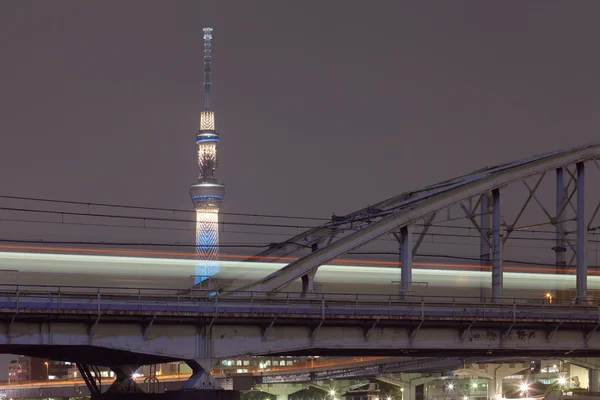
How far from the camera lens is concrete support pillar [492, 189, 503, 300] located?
249ft

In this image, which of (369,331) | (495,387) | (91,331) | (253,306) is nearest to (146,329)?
(91,331)

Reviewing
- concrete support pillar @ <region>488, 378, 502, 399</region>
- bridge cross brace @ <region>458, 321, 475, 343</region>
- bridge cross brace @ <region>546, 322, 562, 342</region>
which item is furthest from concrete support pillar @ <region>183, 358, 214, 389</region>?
concrete support pillar @ <region>488, 378, 502, 399</region>

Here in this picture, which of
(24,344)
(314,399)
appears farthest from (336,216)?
(314,399)

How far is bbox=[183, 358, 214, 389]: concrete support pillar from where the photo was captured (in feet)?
193

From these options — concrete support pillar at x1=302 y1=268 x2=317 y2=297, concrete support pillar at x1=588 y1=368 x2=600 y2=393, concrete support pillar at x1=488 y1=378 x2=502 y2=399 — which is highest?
concrete support pillar at x1=302 y1=268 x2=317 y2=297

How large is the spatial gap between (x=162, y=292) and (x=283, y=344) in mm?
12469

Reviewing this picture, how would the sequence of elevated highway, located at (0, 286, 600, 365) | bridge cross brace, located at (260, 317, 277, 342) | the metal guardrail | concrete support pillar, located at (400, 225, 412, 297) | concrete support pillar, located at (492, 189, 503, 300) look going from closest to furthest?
the metal guardrail, elevated highway, located at (0, 286, 600, 365), bridge cross brace, located at (260, 317, 277, 342), concrete support pillar, located at (400, 225, 412, 297), concrete support pillar, located at (492, 189, 503, 300)

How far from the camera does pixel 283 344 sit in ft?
202

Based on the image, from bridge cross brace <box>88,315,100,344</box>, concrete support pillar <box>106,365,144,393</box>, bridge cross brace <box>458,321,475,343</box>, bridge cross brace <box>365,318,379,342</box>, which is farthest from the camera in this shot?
concrete support pillar <box>106,365,144,393</box>

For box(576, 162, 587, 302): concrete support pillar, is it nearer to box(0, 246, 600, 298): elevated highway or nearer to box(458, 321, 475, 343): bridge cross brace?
box(0, 246, 600, 298): elevated highway

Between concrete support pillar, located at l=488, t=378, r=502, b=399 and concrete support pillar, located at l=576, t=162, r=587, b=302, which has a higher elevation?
concrete support pillar, located at l=576, t=162, r=587, b=302

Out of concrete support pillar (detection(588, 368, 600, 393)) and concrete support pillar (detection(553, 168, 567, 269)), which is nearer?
concrete support pillar (detection(553, 168, 567, 269))

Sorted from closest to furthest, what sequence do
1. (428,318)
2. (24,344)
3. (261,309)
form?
(24,344) → (261,309) → (428,318)

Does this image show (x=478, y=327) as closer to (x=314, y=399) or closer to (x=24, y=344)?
(x=24, y=344)
